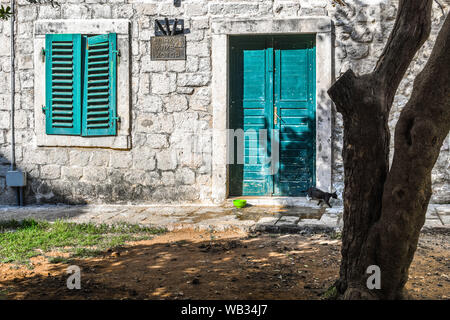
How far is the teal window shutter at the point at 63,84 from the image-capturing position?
7492 millimetres

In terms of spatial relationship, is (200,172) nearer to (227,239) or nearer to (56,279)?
(227,239)

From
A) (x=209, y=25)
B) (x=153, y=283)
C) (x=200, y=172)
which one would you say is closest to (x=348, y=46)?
(x=209, y=25)

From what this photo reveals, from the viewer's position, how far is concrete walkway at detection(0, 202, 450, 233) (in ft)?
18.2

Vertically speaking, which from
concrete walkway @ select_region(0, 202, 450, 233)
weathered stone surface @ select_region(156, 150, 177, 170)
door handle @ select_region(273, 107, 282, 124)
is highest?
door handle @ select_region(273, 107, 282, 124)

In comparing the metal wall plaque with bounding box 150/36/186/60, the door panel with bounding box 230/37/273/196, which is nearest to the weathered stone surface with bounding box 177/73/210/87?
the metal wall plaque with bounding box 150/36/186/60

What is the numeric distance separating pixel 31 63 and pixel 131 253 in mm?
4586

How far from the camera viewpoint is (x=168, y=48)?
24.1 ft

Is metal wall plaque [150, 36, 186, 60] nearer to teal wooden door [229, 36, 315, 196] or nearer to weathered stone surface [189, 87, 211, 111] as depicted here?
weathered stone surface [189, 87, 211, 111]

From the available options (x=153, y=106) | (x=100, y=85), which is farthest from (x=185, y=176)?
(x=100, y=85)

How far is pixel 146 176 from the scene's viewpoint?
7.46 metres

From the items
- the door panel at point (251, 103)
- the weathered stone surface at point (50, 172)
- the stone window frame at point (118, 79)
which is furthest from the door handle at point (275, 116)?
the weathered stone surface at point (50, 172)

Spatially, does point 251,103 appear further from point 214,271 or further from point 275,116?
point 214,271

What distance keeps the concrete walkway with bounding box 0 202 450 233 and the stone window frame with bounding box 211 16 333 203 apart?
1.75 ft

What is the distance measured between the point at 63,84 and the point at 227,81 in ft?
8.65
